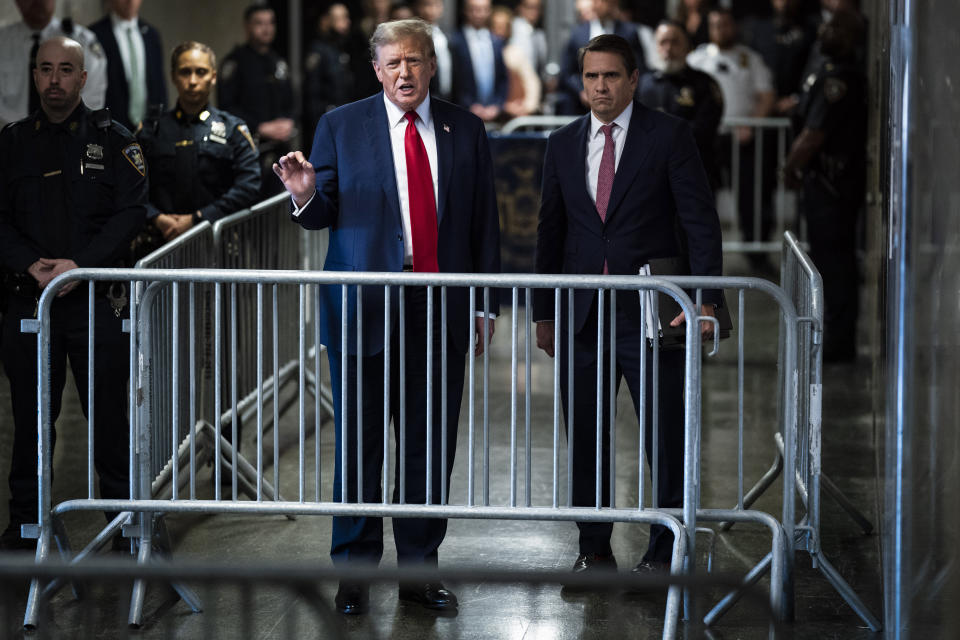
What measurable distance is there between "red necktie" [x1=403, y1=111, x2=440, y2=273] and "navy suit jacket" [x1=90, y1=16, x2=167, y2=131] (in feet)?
7.80

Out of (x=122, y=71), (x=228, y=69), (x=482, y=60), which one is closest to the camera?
(x=122, y=71)

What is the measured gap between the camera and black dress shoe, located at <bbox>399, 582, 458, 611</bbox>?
208 inches

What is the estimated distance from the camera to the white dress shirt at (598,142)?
5.55 metres

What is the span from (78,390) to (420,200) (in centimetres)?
162

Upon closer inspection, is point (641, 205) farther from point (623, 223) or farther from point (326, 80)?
point (326, 80)

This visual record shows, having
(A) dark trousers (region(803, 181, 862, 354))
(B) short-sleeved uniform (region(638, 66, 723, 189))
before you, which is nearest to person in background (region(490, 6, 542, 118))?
(B) short-sleeved uniform (region(638, 66, 723, 189))

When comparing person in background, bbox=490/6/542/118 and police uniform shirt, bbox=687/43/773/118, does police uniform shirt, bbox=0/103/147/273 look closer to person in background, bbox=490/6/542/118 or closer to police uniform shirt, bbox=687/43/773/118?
police uniform shirt, bbox=687/43/773/118

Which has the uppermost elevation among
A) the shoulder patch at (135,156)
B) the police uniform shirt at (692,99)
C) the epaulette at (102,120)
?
the police uniform shirt at (692,99)

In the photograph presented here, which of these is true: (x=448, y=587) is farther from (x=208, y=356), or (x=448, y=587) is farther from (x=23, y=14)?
(x=23, y=14)

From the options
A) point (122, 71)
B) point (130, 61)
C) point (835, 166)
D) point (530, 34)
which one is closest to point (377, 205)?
point (122, 71)

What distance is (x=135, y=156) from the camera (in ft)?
19.5

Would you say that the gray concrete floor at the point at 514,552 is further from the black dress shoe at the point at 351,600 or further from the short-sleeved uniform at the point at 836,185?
the short-sleeved uniform at the point at 836,185

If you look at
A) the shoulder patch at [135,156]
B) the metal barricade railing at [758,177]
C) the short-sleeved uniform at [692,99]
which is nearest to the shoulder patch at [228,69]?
Result: the short-sleeved uniform at [692,99]

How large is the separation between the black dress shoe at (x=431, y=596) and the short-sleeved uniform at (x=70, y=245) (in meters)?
1.25
